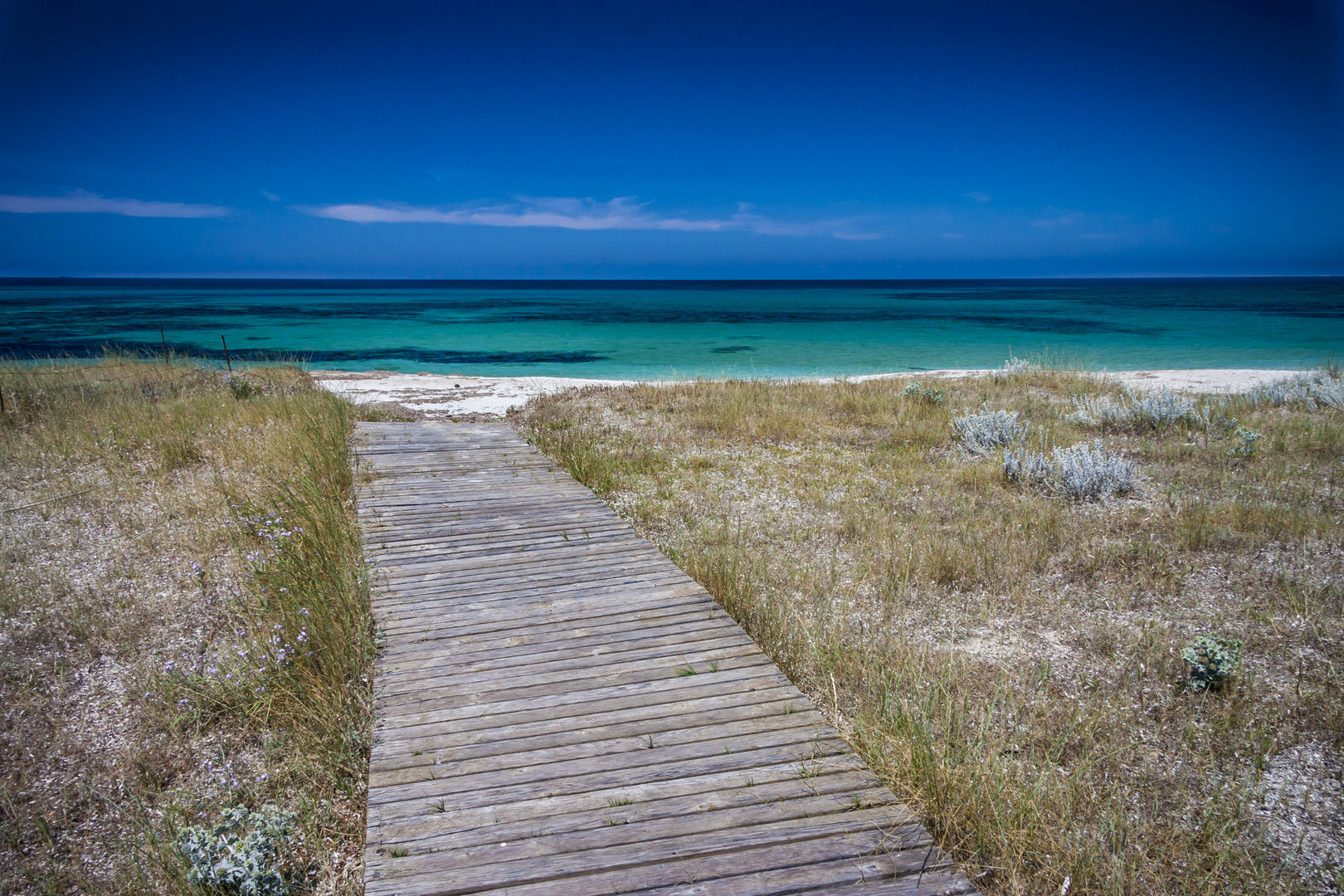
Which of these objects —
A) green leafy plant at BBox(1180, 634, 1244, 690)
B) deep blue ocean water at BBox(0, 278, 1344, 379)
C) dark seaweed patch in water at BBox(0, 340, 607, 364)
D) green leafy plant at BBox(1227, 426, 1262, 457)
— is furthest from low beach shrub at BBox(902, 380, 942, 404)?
dark seaweed patch in water at BBox(0, 340, 607, 364)

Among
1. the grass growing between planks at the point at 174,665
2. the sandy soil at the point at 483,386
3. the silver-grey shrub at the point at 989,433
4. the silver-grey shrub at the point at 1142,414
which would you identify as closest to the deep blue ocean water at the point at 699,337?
the sandy soil at the point at 483,386

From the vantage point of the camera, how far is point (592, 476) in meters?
7.15

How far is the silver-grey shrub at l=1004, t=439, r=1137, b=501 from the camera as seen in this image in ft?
22.1

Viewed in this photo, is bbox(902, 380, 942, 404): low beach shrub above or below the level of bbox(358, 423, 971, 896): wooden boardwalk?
above

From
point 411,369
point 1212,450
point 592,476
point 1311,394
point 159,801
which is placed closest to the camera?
point 159,801

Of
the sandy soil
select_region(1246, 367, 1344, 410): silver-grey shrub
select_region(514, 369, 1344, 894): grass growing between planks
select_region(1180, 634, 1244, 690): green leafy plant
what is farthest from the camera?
the sandy soil

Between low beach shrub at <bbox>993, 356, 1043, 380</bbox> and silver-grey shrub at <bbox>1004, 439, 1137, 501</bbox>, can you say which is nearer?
silver-grey shrub at <bbox>1004, 439, 1137, 501</bbox>

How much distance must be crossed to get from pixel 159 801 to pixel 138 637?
1720 mm

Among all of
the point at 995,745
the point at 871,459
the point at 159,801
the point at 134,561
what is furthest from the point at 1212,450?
the point at 134,561

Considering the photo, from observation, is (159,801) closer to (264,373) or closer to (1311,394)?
(264,373)

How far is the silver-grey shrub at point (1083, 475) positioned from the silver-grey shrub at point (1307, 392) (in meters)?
6.38

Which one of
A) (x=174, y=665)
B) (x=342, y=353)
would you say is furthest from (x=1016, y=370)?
(x=342, y=353)

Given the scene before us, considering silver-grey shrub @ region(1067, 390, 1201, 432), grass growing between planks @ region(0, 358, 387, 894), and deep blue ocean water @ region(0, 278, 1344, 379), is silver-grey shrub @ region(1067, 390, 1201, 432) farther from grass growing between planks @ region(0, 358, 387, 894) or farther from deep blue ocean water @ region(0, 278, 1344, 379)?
grass growing between planks @ region(0, 358, 387, 894)

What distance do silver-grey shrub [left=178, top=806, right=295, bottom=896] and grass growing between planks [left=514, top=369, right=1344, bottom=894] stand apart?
2.29 m
